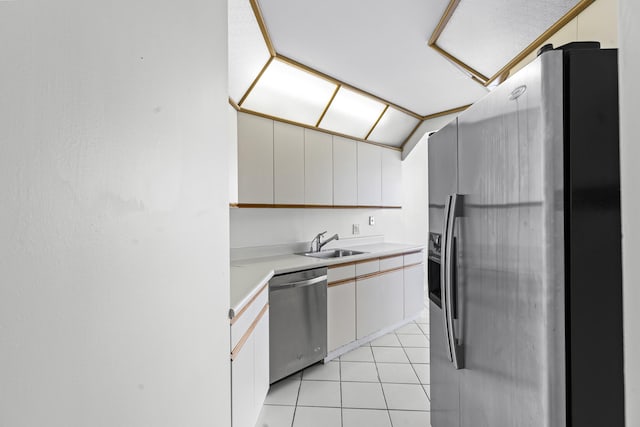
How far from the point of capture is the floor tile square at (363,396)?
6.45 ft

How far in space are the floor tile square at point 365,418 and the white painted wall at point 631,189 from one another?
181 centimetres

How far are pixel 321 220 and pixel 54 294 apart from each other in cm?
295

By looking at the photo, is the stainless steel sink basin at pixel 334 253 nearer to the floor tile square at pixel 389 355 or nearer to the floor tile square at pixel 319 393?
the floor tile square at pixel 389 355

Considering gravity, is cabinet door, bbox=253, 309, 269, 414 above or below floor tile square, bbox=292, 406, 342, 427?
above

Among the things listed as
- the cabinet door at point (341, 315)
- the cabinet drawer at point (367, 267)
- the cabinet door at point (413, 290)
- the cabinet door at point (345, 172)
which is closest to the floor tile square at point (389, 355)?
the cabinet door at point (341, 315)

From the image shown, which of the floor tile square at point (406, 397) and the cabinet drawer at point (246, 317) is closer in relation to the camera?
the cabinet drawer at point (246, 317)

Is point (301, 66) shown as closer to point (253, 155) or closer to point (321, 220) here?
point (253, 155)

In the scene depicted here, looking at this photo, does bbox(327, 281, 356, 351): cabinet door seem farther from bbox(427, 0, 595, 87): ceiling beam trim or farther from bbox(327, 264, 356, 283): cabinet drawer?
bbox(427, 0, 595, 87): ceiling beam trim

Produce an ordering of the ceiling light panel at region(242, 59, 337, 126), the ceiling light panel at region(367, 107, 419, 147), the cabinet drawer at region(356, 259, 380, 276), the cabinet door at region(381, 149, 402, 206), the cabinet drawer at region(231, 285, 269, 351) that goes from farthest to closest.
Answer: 1. the cabinet door at region(381, 149, 402, 206)
2. the ceiling light panel at region(367, 107, 419, 147)
3. the cabinet drawer at region(356, 259, 380, 276)
4. the ceiling light panel at region(242, 59, 337, 126)
5. the cabinet drawer at region(231, 285, 269, 351)

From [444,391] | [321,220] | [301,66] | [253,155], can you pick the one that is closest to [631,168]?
[444,391]

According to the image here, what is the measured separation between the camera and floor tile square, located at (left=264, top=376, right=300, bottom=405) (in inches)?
79.4

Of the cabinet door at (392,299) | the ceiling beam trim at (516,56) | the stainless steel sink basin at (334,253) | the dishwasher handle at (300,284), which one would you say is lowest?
the cabinet door at (392,299)

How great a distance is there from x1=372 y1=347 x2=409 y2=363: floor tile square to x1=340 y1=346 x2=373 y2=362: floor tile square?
0.06 meters

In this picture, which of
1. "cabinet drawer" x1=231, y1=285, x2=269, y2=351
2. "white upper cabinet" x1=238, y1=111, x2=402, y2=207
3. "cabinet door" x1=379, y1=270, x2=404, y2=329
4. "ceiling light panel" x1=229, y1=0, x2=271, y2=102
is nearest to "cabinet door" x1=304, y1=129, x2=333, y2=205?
"white upper cabinet" x1=238, y1=111, x2=402, y2=207
